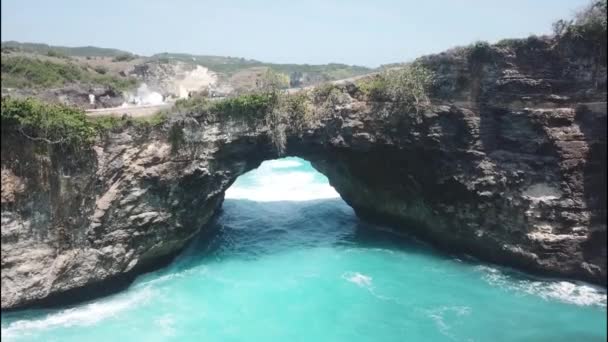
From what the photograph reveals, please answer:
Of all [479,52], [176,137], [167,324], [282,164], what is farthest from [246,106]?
[282,164]

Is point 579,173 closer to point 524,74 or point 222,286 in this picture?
point 524,74

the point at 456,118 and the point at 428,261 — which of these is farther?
the point at 428,261

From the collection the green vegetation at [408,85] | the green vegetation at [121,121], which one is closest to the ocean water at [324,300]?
the green vegetation at [121,121]

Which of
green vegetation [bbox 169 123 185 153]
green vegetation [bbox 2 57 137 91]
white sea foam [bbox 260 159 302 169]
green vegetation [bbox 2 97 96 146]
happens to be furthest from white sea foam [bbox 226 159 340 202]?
green vegetation [bbox 2 97 96 146]

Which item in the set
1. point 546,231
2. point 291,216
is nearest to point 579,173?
point 546,231

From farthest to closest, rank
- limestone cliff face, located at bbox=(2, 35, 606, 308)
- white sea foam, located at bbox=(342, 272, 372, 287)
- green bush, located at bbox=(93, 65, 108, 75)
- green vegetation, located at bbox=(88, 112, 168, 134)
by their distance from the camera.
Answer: green bush, located at bbox=(93, 65, 108, 75)
white sea foam, located at bbox=(342, 272, 372, 287)
green vegetation, located at bbox=(88, 112, 168, 134)
limestone cliff face, located at bbox=(2, 35, 606, 308)

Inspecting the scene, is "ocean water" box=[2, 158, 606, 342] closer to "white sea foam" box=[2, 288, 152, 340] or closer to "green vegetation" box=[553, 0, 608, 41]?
"white sea foam" box=[2, 288, 152, 340]

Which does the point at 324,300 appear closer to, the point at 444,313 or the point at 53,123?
the point at 444,313
